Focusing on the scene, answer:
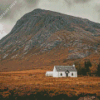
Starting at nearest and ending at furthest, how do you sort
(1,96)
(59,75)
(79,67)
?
(1,96) < (59,75) < (79,67)

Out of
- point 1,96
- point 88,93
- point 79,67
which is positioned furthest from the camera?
point 79,67

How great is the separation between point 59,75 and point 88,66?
22347mm

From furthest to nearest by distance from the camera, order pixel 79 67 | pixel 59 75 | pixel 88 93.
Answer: pixel 79 67 < pixel 59 75 < pixel 88 93

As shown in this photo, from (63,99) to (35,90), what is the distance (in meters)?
7.45

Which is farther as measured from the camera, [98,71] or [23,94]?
[98,71]

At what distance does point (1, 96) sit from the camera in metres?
27.9

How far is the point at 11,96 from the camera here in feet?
92.6

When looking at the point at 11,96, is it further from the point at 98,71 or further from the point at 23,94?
the point at 98,71

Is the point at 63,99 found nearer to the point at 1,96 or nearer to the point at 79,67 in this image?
the point at 1,96

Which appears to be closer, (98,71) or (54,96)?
(54,96)

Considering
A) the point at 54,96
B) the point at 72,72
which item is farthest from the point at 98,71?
the point at 54,96

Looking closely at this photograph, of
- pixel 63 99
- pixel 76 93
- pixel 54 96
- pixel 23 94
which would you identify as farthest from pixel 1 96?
pixel 76 93

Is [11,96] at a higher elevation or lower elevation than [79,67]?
lower

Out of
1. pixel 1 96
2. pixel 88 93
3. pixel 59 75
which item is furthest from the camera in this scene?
pixel 59 75
